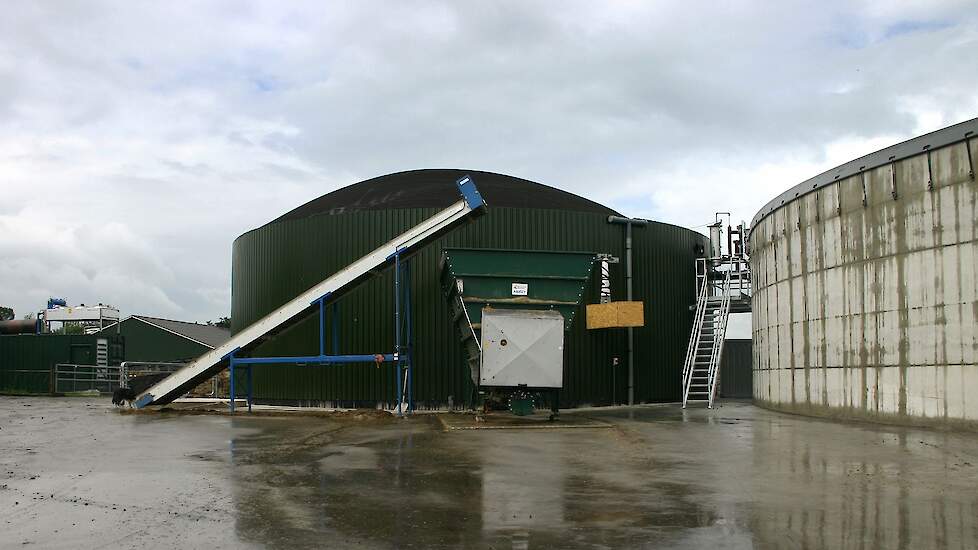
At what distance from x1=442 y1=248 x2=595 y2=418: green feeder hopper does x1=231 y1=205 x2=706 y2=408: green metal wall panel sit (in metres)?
2.44

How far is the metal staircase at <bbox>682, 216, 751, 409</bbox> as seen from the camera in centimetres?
3066

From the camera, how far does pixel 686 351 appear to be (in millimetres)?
32594

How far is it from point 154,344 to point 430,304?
3788 centimetres

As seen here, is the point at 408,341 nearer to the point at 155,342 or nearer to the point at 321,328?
the point at 321,328

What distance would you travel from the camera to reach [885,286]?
2072cm

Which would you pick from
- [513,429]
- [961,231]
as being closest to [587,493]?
[513,429]

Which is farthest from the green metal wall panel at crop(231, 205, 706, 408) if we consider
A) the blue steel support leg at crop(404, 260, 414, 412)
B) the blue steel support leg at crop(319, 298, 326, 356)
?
the blue steel support leg at crop(319, 298, 326, 356)

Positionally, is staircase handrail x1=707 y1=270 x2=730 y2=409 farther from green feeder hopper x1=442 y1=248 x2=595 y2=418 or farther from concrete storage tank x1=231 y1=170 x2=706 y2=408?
green feeder hopper x1=442 y1=248 x2=595 y2=418

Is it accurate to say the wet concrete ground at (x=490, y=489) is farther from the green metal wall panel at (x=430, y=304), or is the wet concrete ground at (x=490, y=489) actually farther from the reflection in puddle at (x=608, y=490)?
the green metal wall panel at (x=430, y=304)

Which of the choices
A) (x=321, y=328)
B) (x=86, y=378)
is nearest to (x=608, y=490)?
(x=321, y=328)

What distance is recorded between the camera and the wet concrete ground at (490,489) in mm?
8414

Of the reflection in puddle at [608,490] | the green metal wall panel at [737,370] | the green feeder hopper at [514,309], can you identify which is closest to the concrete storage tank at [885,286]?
the reflection in puddle at [608,490]

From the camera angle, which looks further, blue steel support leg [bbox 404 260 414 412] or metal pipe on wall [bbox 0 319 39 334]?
metal pipe on wall [bbox 0 319 39 334]

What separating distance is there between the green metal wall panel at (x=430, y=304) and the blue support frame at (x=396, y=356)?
0.55m
